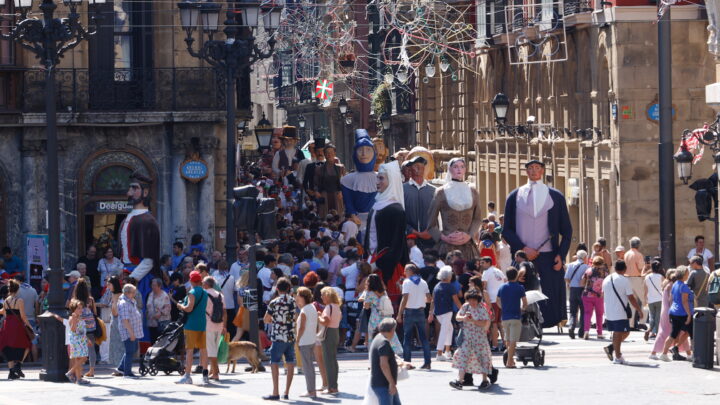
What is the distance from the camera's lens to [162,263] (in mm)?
28141

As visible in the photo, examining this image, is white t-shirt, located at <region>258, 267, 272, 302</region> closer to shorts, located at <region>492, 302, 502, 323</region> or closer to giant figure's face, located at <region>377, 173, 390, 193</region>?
giant figure's face, located at <region>377, 173, 390, 193</region>

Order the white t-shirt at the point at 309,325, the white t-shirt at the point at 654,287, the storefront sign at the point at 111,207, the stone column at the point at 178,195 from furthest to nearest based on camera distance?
the stone column at the point at 178,195 < the storefront sign at the point at 111,207 < the white t-shirt at the point at 654,287 < the white t-shirt at the point at 309,325

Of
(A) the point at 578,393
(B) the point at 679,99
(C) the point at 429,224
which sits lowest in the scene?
(A) the point at 578,393

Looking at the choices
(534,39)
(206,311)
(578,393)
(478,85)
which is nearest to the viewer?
(578,393)

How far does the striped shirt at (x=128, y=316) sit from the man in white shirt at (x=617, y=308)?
6093 mm

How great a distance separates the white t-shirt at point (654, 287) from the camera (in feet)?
86.9

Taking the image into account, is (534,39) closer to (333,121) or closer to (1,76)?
(1,76)

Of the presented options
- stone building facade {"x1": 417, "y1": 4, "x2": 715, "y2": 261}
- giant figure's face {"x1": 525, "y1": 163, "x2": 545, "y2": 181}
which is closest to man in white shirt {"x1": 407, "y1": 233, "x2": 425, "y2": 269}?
giant figure's face {"x1": 525, "y1": 163, "x2": 545, "y2": 181}

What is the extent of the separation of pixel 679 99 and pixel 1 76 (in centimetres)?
1375

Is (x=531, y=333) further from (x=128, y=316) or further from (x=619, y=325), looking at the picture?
(x=128, y=316)

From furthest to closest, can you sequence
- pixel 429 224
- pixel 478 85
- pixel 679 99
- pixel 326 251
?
pixel 478 85
pixel 679 99
pixel 326 251
pixel 429 224

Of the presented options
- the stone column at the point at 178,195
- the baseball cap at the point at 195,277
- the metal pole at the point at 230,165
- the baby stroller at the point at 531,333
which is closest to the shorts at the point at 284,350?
the baseball cap at the point at 195,277

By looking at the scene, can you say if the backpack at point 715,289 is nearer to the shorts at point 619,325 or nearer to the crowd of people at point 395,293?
the crowd of people at point 395,293

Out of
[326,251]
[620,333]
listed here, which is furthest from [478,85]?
[620,333]
